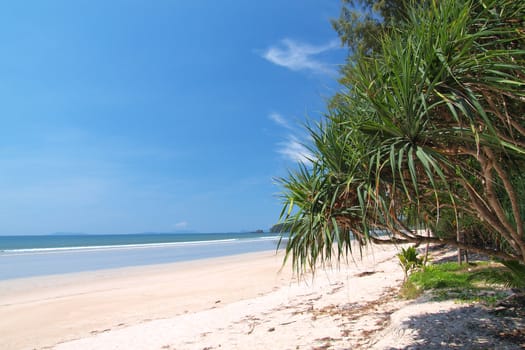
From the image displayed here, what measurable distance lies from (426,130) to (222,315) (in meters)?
5.53

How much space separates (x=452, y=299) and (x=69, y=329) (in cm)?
692

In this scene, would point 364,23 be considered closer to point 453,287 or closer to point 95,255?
point 453,287

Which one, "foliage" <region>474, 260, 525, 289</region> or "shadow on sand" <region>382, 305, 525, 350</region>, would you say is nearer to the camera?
"foliage" <region>474, 260, 525, 289</region>

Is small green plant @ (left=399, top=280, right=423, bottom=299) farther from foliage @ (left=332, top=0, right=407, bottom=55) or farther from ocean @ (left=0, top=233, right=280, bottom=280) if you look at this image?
ocean @ (left=0, top=233, right=280, bottom=280)

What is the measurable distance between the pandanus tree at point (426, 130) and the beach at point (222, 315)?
3.09 feet

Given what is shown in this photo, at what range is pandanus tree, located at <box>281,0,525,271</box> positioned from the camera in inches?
103

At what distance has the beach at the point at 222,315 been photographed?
493cm

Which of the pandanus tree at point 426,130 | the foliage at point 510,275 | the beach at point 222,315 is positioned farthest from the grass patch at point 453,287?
the pandanus tree at point 426,130

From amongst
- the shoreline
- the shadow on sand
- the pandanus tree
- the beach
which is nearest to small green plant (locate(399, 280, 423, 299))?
the beach

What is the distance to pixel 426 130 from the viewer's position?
109 inches

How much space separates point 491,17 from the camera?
10.2 feet

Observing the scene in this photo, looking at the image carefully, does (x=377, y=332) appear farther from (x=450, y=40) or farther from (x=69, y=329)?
(x=69, y=329)

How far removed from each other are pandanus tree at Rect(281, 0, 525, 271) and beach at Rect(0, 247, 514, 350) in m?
0.94

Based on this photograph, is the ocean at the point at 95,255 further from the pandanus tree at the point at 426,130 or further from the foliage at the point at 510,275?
the foliage at the point at 510,275
